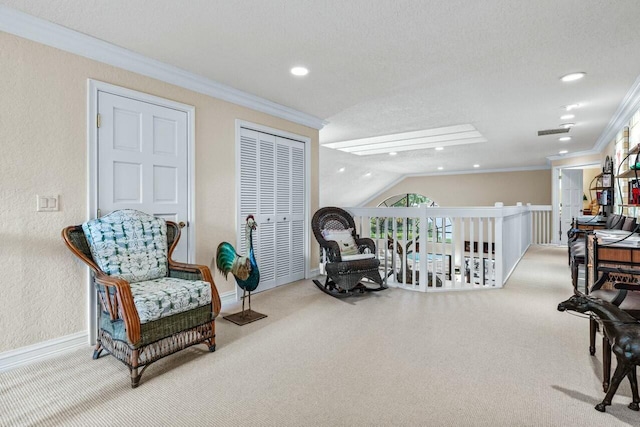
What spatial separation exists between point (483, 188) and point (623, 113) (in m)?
6.58

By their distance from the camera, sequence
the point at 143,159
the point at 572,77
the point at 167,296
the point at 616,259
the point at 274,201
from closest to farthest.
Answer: the point at 167,296
the point at 616,259
the point at 143,159
the point at 572,77
the point at 274,201

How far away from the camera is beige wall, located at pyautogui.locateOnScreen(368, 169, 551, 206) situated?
9.90m

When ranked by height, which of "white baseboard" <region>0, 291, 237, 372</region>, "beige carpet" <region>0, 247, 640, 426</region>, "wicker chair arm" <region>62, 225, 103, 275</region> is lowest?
"beige carpet" <region>0, 247, 640, 426</region>

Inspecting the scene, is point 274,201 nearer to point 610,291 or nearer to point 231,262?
point 231,262

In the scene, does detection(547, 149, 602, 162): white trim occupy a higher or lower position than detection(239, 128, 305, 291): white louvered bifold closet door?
higher

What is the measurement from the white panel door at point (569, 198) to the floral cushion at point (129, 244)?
9.01 meters

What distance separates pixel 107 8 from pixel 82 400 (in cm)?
235

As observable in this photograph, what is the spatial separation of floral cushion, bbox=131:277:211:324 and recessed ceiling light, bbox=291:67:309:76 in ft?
6.72

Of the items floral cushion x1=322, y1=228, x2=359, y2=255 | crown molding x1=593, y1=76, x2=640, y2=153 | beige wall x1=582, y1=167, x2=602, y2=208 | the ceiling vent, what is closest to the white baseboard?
floral cushion x1=322, y1=228, x2=359, y2=255

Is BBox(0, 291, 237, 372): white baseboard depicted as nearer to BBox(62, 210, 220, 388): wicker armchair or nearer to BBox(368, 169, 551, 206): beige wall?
BBox(62, 210, 220, 388): wicker armchair

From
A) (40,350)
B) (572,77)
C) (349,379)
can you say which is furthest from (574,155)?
(40,350)

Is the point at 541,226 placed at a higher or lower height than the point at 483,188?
lower

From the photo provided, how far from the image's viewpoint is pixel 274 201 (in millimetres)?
4258

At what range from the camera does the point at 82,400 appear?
73.3 inches
